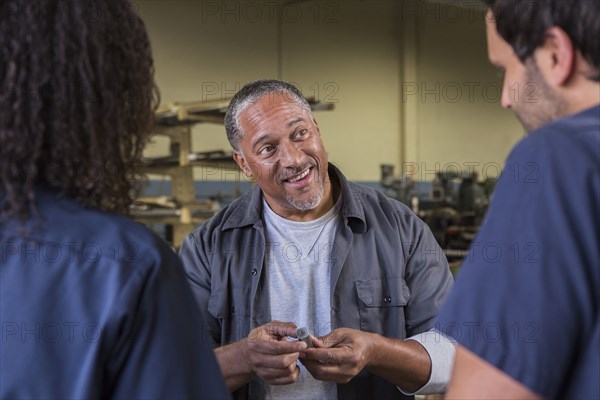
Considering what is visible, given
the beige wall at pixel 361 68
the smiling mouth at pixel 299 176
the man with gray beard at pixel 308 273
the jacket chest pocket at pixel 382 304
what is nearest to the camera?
the man with gray beard at pixel 308 273

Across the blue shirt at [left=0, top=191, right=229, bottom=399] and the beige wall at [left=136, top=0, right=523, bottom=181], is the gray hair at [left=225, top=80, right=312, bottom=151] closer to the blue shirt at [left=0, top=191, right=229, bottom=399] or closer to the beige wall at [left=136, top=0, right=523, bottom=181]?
the blue shirt at [left=0, top=191, right=229, bottom=399]

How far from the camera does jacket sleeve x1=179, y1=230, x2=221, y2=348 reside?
6.06 ft

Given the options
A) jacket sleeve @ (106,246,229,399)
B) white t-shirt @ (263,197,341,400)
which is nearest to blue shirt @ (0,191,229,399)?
jacket sleeve @ (106,246,229,399)

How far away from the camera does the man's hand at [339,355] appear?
5.24 ft

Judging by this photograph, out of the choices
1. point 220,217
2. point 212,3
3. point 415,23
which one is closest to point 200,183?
point 212,3

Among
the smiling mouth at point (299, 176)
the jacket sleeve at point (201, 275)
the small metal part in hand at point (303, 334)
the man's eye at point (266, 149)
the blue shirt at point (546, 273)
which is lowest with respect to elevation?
the small metal part in hand at point (303, 334)

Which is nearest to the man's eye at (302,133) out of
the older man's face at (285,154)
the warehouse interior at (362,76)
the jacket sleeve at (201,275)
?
the older man's face at (285,154)

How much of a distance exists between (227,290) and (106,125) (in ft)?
3.36

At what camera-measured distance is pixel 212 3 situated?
21.9 ft

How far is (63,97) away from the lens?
2.71 feet

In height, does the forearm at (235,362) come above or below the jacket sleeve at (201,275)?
below

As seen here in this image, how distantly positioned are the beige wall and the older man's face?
4462mm

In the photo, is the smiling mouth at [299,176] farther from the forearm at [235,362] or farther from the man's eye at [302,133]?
the forearm at [235,362]

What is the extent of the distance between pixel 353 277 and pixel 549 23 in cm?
107
